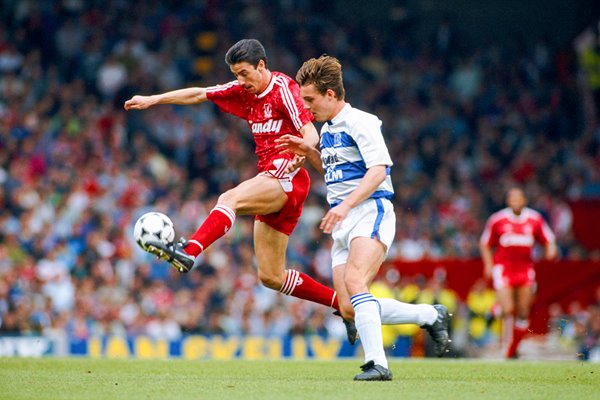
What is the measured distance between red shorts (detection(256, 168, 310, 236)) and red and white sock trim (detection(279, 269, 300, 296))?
470 millimetres

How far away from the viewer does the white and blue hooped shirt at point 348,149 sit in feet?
27.2

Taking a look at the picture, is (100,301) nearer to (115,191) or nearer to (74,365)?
(115,191)

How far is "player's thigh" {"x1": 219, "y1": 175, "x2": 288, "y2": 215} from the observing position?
9.13m

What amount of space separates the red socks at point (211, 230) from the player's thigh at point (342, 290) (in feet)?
3.13

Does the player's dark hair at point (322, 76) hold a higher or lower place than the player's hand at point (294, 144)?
higher

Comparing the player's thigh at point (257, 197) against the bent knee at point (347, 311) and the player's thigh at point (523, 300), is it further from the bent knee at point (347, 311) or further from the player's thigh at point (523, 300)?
the player's thigh at point (523, 300)

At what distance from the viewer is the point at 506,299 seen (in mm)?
14781

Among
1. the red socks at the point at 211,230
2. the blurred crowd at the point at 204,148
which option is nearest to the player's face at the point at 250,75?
the red socks at the point at 211,230

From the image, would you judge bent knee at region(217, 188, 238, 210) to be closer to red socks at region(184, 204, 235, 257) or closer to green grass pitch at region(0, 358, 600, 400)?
red socks at region(184, 204, 235, 257)

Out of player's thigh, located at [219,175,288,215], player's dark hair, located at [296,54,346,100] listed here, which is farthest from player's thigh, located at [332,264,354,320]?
player's dark hair, located at [296,54,346,100]

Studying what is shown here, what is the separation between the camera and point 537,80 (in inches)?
1016

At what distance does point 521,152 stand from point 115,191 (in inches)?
368

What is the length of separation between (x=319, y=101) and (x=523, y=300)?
7199 mm

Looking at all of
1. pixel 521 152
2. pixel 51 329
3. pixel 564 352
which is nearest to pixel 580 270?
pixel 564 352
